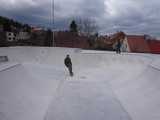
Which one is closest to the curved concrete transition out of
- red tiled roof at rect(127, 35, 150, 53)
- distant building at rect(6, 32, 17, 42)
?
A: distant building at rect(6, 32, 17, 42)

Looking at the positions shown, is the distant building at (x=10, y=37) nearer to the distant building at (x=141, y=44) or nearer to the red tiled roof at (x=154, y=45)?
the distant building at (x=141, y=44)

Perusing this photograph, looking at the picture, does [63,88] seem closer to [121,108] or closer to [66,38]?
[121,108]

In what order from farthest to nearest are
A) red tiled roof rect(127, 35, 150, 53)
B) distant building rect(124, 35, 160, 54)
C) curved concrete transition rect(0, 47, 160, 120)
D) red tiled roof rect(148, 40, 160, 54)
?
1. red tiled roof rect(148, 40, 160, 54)
2. distant building rect(124, 35, 160, 54)
3. red tiled roof rect(127, 35, 150, 53)
4. curved concrete transition rect(0, 47, 160, 120)

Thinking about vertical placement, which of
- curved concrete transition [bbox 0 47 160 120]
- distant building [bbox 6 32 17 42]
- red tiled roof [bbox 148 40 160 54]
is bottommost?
curved concrete transition [bbox 0 47 160 120]

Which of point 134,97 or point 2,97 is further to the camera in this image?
point 134,97

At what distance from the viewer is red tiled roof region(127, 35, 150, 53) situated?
33219 millimetres

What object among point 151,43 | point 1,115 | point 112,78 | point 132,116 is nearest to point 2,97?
point 1,115

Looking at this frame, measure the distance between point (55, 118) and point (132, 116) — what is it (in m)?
2.17

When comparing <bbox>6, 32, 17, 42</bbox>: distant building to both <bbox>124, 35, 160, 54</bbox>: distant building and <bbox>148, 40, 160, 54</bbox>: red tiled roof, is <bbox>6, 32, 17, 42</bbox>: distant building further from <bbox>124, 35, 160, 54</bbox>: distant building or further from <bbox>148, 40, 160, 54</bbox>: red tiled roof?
<bbox>148, 40, 160, 54</bbox>: red tiled roof

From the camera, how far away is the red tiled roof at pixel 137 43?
33.2m

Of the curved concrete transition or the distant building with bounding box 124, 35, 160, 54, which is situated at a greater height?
the distant building with bounding box 124, 35, 160, 54

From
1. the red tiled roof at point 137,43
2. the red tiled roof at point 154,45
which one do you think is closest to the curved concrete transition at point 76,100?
the red tiled roof at point 137,43

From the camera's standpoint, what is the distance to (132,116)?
5.22 m

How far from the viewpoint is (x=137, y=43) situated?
114 feet
